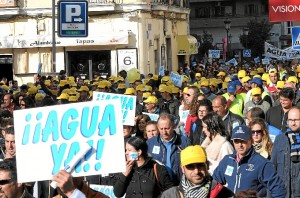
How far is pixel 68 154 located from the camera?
6.79m

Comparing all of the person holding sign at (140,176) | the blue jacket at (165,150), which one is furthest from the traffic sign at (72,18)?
the person holding sign at (140,176)

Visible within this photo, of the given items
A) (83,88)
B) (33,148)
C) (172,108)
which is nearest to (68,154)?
(33,148)

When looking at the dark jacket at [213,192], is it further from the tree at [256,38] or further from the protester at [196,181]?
the tree at [256,38]

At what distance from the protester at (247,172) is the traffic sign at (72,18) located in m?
13.3

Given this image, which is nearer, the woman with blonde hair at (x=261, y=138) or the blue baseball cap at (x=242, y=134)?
the blue baseball cap at (x=242, y=134)

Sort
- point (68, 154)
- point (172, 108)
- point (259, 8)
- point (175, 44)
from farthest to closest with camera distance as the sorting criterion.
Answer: point (259, 8)
point (175, 44)
point (172, 108)
point (68, 154)

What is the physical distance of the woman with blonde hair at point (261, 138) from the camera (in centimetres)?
996

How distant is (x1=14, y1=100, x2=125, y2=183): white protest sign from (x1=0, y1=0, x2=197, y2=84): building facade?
103 ft

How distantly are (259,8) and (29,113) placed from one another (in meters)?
75.7

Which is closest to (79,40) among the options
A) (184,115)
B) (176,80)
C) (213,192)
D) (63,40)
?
(63,40)

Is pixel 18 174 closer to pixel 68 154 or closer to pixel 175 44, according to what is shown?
pixel 68 154

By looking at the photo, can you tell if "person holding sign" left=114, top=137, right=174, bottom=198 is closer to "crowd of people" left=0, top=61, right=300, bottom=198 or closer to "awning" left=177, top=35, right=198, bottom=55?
"crowd of people" left=0, top=61, right=300, bottom=198

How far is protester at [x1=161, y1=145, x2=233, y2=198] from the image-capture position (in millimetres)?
7125

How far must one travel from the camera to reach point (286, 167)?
9.74 m
